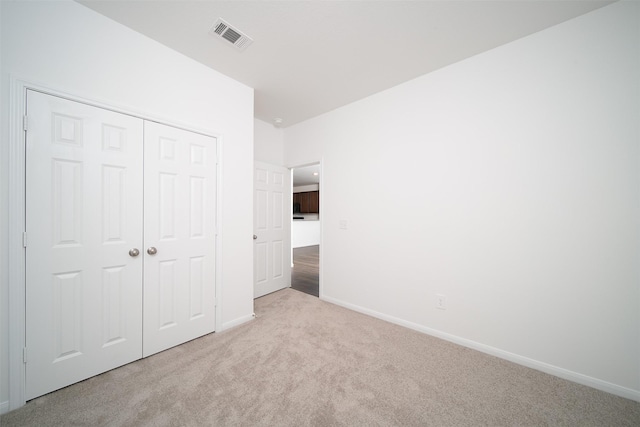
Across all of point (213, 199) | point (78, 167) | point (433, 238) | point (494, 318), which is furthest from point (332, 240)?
point (78, 167)

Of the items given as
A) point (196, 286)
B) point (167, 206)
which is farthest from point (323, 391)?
point (167, 206)

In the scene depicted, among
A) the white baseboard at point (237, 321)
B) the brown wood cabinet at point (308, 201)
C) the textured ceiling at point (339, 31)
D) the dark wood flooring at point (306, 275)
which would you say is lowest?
the dark wood flooring at point (306, 275)

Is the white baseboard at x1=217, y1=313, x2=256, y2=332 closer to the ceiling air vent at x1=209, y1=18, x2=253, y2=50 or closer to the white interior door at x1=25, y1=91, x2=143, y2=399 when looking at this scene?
the white interior door at x1=25, y1=91, x2=143, y2=399

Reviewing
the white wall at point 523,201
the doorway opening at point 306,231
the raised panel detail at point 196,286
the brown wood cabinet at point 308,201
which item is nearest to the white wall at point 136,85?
the raised panel detail at point 196,286

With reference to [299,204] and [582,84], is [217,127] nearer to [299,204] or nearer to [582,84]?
[582,84]

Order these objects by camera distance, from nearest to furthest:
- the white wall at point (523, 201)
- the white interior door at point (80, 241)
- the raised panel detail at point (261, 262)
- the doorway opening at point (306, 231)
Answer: the white interior door at point (80, 241) → the white wall at point (523, 201) → the raised panel detail at point (261, 262) → the doorway opening at point (306, 231)

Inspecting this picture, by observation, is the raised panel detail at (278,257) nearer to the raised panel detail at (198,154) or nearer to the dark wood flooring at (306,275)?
the dark wood flooring at (306,275)

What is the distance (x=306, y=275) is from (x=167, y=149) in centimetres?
341

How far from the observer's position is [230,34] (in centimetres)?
191

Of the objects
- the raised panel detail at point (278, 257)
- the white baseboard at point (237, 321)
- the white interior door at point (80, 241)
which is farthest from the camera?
the raised panel detail at point (278, 257)

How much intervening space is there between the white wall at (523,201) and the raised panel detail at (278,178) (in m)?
1.63

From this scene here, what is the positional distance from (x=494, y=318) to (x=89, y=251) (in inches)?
135

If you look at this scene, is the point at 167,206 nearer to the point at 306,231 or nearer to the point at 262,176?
the point at 262,176

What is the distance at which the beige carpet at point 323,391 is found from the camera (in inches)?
54.4
